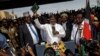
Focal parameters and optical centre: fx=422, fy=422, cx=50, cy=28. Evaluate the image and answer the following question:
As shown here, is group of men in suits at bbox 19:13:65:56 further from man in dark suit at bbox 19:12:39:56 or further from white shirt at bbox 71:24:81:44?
white shirt at bbox 71:24:81:44

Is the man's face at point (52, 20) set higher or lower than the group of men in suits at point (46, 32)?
higher

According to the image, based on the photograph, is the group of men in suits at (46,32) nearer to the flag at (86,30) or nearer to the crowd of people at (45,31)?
the crowd of people at (45,31)

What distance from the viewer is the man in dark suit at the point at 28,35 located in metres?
9.87

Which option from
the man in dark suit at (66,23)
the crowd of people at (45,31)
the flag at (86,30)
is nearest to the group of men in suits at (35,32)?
the crowd of people at (45,31)

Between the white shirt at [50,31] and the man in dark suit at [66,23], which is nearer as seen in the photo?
the white shirt at [50,31]

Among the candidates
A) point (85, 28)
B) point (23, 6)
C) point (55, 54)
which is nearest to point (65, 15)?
point (85, 28)

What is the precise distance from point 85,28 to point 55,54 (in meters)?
1.19

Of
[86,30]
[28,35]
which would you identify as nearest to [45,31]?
[28,35]

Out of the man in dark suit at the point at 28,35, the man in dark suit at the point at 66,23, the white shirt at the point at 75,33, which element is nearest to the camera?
the man in dark suit at the point at 28,35

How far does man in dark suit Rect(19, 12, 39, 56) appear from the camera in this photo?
9867 millimetres

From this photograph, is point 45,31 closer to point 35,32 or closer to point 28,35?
point 35,32

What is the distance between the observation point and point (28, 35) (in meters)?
10.0

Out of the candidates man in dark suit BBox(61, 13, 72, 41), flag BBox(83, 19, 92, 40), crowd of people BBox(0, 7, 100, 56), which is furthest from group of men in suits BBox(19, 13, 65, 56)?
flag BBox(83, 19, 92, 40)

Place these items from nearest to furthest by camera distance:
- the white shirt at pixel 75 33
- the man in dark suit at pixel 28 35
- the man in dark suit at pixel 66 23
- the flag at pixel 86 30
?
the man in dark suit at pixel 28 35, the flag at pixel 86 30, the white shirt at pixel 75 33, the man in dark suit at pixel 66 23
